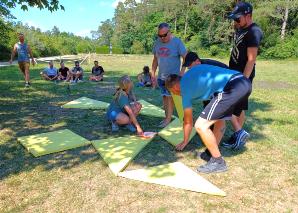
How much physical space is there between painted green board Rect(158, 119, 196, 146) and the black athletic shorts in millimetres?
1379

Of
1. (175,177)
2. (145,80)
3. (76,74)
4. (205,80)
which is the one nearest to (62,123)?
(175,177)

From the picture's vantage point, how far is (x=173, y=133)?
5535mm

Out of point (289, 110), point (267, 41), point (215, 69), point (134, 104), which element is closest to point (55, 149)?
point (134, 104)

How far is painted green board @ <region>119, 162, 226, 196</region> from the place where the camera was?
3.67 meters

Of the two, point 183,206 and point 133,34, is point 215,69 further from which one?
point 133,34

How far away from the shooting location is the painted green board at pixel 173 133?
17.0 ft

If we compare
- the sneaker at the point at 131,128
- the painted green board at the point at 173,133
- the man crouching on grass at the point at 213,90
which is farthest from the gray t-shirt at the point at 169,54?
the man crouching on grass at the point at 213,90

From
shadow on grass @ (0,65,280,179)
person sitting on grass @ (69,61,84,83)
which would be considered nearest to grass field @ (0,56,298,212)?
shadow on grass @ (0,65,280,179)

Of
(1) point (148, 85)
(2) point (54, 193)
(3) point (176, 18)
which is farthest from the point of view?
(3) point (176, 18)

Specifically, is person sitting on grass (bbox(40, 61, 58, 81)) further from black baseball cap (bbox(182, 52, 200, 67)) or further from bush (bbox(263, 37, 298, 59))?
bush (bbox(263, 37, 298, 59))

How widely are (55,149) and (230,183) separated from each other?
8.45ft

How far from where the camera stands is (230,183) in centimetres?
384

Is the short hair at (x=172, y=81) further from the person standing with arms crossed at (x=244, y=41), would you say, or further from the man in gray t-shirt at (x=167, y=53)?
the man in gray t-shirt at (x=167, y=53)

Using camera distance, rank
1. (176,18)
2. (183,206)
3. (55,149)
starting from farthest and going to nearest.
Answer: (176,18) < (55,149) < (183,206)
